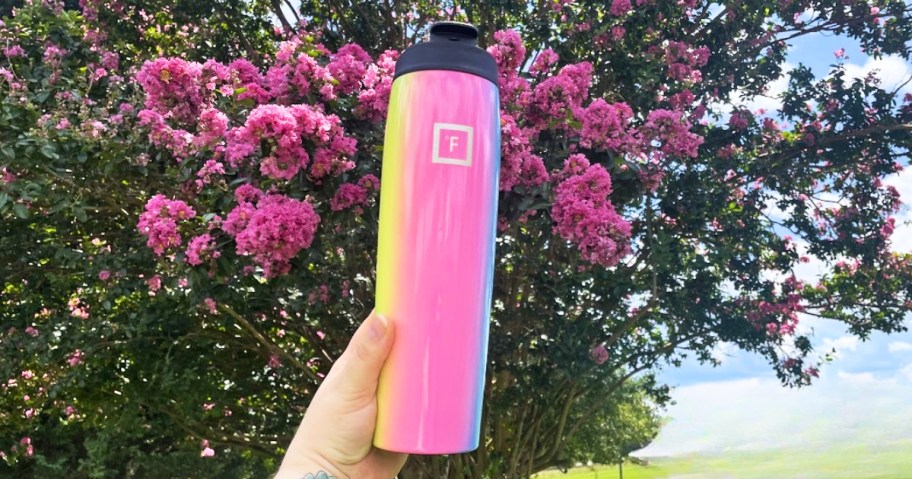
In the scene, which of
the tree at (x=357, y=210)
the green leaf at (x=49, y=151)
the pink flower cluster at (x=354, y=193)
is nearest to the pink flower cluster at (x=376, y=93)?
the tree at (x=357, y=210)

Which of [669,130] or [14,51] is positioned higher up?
[14,51]

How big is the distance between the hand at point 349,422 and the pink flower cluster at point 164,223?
1506 millimetres

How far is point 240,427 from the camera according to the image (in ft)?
20.9

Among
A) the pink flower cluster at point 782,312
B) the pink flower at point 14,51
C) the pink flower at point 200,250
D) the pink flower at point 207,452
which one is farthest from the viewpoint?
the pink flower at point 207,452

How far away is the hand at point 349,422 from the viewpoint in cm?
142

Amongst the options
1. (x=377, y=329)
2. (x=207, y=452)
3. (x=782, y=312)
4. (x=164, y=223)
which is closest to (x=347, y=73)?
(x=164, y=223)

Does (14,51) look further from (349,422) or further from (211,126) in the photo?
(349,422)

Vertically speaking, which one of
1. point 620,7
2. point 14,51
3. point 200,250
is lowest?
point 200,250

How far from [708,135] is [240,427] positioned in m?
4.49

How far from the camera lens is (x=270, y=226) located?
2.58m

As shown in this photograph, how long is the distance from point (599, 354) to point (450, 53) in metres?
3.33

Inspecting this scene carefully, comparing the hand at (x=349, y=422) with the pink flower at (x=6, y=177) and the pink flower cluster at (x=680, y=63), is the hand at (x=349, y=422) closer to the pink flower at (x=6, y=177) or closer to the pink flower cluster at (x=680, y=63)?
Answer: the pink flower at (x=6, y=177)

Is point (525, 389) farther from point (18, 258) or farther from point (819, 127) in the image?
point (18, 258)

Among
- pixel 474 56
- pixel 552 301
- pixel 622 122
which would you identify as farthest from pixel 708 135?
pixel 474 56
